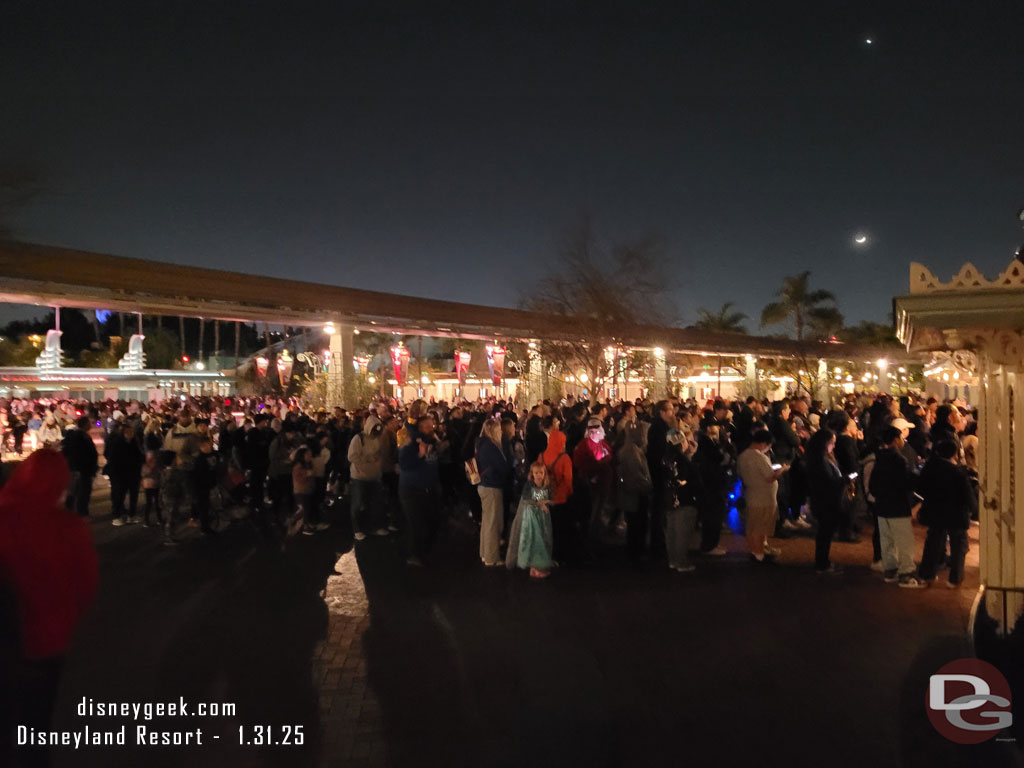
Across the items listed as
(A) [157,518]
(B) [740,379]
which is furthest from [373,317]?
(B) [740,379]

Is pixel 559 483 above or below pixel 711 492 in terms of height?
above

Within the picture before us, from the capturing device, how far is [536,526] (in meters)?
7.86

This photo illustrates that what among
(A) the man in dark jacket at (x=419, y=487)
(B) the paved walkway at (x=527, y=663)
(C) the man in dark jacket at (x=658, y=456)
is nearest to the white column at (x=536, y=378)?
(C) the man in dark jacket at (x=658, y=456)

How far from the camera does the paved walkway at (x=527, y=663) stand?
13.8 ft

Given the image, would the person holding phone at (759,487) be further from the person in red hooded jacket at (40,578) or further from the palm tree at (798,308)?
the palm tree at (798,308)

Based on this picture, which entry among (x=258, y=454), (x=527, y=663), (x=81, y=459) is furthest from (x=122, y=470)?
(x=527, y=663)

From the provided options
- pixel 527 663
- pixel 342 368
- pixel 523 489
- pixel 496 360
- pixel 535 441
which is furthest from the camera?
pixel 496 360

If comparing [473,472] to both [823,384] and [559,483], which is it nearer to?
[559,483]

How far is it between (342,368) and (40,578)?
60.6 feet

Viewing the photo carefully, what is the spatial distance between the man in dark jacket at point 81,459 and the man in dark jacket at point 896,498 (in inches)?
435

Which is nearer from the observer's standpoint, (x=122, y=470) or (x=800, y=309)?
(x=122, y=470)

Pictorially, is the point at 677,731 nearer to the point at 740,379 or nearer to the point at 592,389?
the point at 592,389

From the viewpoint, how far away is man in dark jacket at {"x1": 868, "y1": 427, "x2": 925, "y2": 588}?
7406 millimetres

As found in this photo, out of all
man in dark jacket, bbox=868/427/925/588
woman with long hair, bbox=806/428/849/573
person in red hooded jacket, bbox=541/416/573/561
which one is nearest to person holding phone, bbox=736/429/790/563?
woman with long hair, bbox=806/428/849/573
